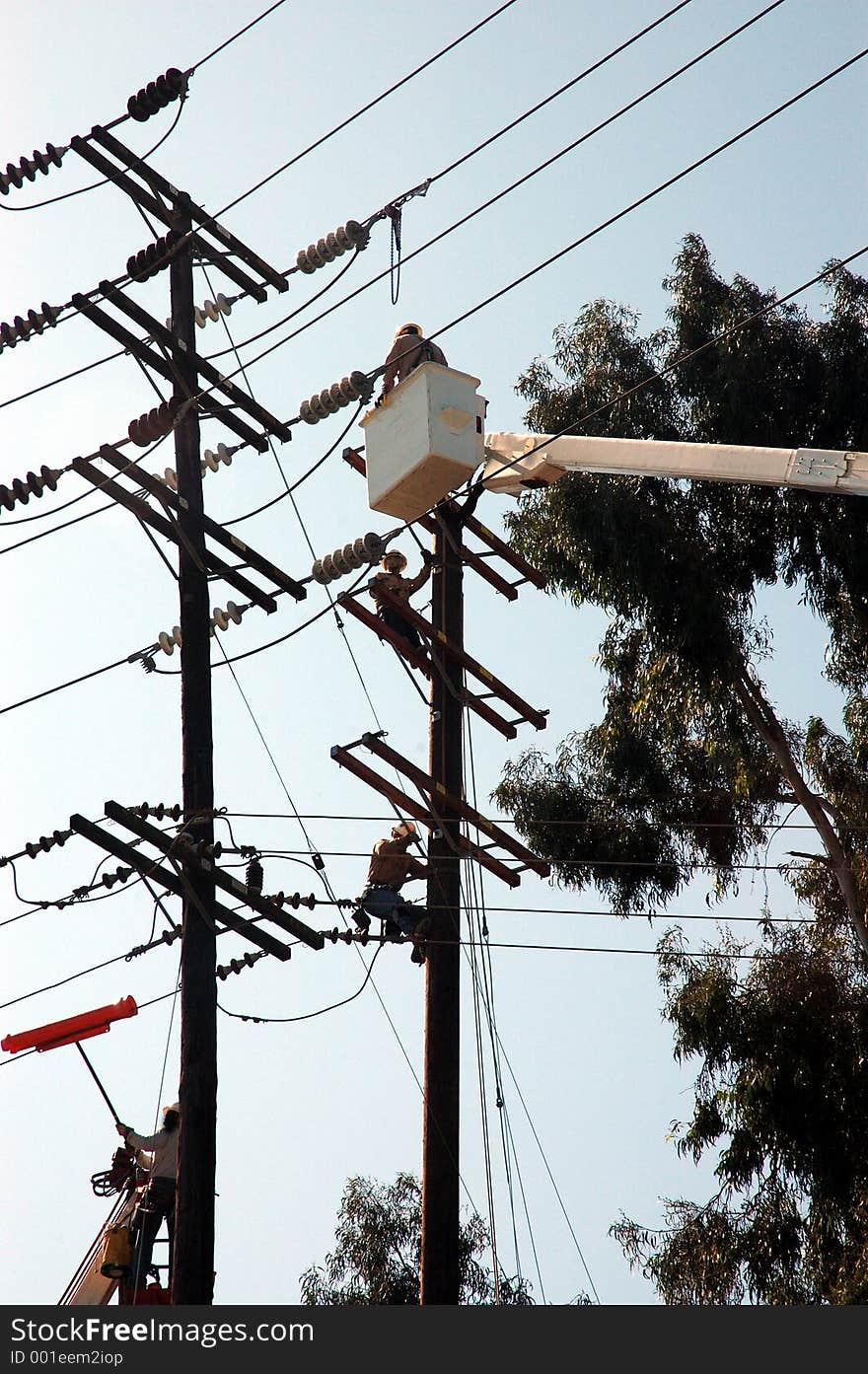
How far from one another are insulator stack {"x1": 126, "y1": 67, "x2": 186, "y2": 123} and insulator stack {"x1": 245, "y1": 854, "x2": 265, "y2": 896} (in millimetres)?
5608

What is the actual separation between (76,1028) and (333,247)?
19.6 feet

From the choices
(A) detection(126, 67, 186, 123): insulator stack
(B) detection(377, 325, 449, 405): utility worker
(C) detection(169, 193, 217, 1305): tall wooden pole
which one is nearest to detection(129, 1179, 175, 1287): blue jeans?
(C) detection(169, 193, 217, 1305): tall wooden pole

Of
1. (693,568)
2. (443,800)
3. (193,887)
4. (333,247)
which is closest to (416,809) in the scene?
(443,800)

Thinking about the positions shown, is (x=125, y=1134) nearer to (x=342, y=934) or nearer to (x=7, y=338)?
(x=342, y=934)

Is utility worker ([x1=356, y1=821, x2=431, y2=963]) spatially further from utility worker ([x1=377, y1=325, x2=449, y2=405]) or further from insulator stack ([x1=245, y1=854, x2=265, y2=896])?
utility worker ([x1=377, y1=325, x2=449, y2=405])

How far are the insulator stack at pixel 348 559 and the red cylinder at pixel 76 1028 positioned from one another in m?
3.73

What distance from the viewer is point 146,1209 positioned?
13242 mm

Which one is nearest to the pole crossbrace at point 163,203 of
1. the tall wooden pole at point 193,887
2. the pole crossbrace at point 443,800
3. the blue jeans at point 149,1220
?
the tall wooden pole at point 193,887

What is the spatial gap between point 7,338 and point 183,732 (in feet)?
11.8

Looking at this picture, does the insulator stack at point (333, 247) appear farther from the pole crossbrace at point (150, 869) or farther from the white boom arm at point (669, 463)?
the pole crossbrace at point (150, 869)

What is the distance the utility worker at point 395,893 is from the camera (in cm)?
1266

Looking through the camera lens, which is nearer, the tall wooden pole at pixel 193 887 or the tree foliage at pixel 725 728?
the tall wooden pole at pixel 193 887

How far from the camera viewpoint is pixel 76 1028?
42.8 feet

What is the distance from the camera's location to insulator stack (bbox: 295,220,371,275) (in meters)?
11.6
